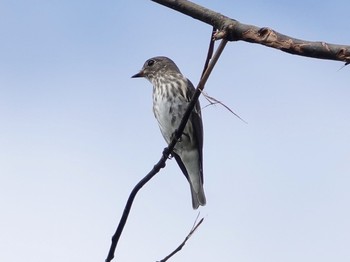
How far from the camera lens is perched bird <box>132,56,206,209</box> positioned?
963 centimetres

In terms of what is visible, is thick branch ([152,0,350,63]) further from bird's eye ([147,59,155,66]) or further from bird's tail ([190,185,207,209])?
bird's eye ([147,59,155,66])

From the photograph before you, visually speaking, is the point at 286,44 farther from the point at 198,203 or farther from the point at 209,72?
the point at 198,203

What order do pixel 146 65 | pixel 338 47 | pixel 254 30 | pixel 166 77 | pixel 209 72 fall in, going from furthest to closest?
pixel 146 65 → pixel 166 77 → pixel 209 72 → pixel 254 30 → pixel 338 47

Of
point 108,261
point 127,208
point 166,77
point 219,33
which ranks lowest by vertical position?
point 108,261

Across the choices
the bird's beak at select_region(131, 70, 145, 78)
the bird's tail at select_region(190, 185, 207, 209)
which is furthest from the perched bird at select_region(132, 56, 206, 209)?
the bird's beak at select_region(131, 70, 145, 78)

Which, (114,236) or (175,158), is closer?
(114,236)

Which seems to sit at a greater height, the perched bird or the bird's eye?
the bird's eye

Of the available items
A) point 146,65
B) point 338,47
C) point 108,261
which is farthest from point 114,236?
point 146,65

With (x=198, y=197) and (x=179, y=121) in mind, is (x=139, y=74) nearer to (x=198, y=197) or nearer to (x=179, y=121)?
(x=179, y=121)

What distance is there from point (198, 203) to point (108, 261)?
6.17 metres

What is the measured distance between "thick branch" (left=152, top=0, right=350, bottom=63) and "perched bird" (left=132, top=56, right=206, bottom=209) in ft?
20.4

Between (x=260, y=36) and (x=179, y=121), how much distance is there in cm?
647

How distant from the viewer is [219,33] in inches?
126

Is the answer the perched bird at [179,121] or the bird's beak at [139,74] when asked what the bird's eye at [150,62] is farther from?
the perched bird at [179,121]
